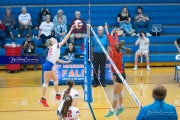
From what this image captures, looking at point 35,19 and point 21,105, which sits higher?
point 35,19

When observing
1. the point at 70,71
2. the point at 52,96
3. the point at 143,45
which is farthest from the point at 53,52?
the point at 143,45

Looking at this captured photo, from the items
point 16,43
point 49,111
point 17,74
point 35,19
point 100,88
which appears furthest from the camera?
point 35,19

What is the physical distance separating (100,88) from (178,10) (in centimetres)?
819

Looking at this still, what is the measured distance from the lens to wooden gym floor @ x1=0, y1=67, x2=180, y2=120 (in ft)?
39.5

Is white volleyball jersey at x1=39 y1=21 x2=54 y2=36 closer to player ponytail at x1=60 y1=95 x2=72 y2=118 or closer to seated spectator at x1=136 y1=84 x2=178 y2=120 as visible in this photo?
player ponytail at x1=60 y1=95 x2=72 y2=118

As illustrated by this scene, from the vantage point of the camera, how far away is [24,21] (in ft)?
64.6

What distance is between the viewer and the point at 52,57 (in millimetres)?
12664

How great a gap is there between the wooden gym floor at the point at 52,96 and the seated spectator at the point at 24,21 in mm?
2277

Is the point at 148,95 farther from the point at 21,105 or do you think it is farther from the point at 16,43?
the point at 16,43

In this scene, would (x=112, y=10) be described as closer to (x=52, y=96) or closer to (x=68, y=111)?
(x=52, y=96)

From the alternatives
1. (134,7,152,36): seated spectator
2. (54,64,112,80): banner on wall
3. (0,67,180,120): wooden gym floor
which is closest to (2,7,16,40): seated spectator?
(0,67,180,120): wooden gym floor

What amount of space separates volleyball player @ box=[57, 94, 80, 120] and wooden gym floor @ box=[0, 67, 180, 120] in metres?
2.83

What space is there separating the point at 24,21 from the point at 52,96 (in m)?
6.55

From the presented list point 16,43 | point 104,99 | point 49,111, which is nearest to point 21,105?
point 49,111
